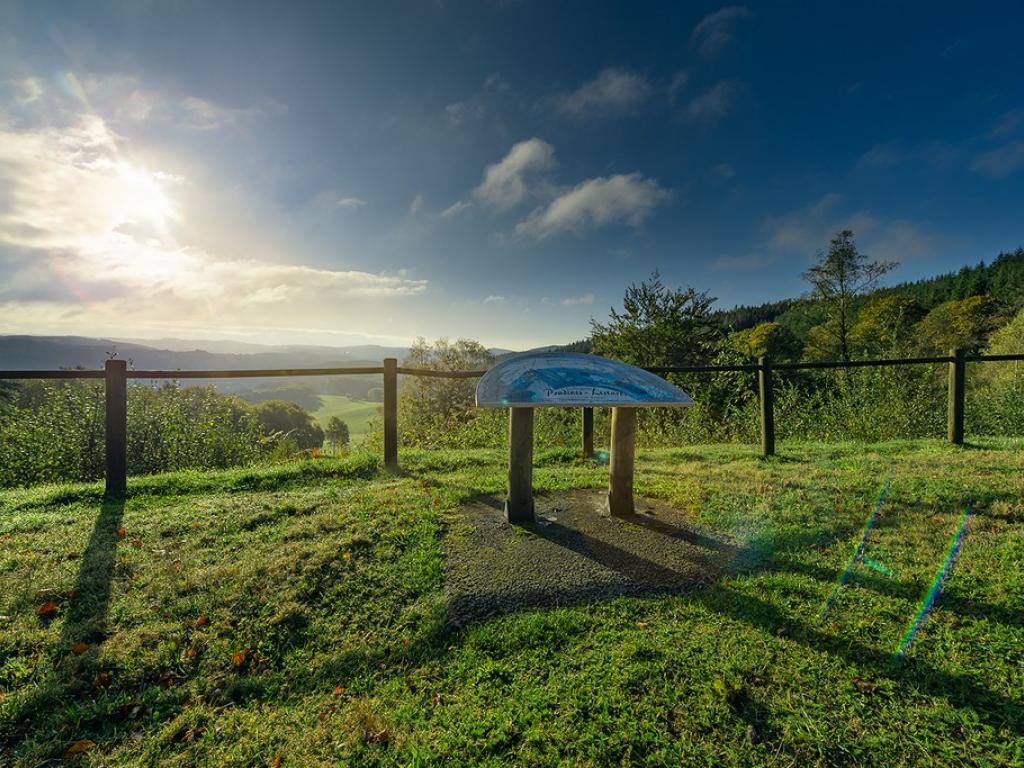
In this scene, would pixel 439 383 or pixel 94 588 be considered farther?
pixel 439 383

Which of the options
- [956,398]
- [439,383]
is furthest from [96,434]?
[439,383]

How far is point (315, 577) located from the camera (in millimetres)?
2842

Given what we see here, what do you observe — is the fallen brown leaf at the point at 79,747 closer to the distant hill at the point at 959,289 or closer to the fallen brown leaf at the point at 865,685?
the fallen brown leaf at the point at 865,685

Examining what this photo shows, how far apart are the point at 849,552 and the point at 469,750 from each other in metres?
2.91

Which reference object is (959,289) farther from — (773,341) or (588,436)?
(588,436)

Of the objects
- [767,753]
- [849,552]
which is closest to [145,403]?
[767,753]

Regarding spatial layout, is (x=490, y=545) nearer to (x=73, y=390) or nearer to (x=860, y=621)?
(x=860, y=621)

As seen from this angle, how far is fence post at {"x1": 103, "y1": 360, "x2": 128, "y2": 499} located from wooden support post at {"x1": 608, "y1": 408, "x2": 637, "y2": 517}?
193 inches

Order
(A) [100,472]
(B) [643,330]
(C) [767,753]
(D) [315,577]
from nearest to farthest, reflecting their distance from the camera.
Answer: (C) [767,753], (D) [315,577], (A) [100,472], (B) [643,330]

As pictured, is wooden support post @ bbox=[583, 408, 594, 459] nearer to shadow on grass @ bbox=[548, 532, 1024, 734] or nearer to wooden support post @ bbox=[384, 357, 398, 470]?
wooden support post @ bbox=[384, 357, 398, 470]

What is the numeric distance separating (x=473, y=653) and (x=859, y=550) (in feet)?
9.25

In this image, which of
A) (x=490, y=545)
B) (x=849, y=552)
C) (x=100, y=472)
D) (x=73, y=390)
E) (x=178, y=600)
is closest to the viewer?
(x=178, y=600)

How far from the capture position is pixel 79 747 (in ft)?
5.59

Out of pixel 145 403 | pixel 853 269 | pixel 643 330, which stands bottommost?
pixel 145 403
